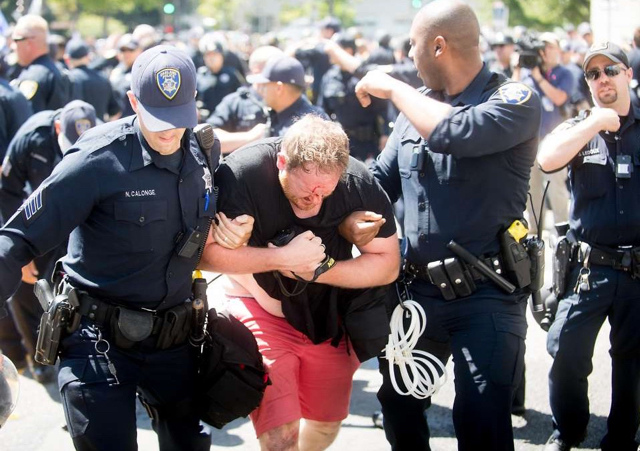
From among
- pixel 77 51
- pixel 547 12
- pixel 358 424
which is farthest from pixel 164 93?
pixel 547 12

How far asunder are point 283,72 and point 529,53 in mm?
3227

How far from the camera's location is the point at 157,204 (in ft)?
11.3

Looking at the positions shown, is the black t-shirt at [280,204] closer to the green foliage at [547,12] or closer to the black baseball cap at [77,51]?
the black baseball cap at [77,51]

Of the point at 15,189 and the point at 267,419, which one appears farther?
the point at 15,189

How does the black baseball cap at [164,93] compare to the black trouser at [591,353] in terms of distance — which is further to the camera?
the black trouser at [591,353]

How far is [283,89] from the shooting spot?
6.57 meters

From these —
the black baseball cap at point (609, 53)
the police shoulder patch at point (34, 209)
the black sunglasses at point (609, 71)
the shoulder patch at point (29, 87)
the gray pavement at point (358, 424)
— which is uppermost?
the black baseball cap at point (609, 53)

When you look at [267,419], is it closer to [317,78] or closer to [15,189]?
[15,189]

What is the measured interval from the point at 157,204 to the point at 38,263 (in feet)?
9.11

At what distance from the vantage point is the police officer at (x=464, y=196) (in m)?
3.67

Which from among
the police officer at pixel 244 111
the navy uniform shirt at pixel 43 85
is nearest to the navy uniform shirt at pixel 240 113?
the police officer at pixel 244 111

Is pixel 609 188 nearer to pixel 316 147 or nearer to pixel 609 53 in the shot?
pixel 609 53

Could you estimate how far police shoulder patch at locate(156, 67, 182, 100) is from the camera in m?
3.34

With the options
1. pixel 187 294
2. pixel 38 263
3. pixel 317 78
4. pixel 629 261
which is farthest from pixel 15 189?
pixel 317 78
